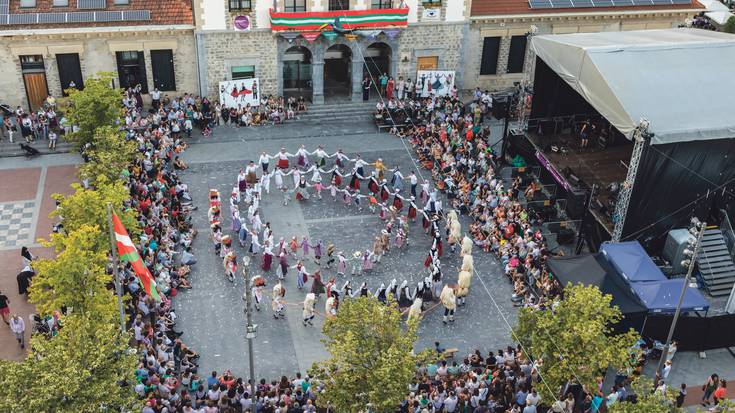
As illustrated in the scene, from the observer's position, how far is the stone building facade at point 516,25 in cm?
4003

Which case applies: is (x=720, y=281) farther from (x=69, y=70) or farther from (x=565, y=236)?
(x=69, y=70)

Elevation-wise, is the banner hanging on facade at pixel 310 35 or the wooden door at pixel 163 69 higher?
the banner hanging on facade at pixel 310 35

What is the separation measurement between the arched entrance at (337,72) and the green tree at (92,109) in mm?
13090

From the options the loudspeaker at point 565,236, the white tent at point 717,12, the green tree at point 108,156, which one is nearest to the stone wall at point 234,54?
the green tree at point 108,156

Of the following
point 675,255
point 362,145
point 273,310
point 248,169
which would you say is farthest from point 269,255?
point 675,255

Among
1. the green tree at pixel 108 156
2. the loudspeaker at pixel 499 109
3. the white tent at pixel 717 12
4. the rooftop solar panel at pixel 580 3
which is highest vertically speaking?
the rooftop solar panel at pixel 580 3

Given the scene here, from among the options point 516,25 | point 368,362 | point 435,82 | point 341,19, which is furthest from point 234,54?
point 368,362

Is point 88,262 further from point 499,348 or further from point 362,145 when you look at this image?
point 362,145

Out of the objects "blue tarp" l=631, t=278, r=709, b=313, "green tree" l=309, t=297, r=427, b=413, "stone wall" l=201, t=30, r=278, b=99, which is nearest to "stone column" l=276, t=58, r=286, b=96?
"stone wall" l=201, t=30, r=278, b=99

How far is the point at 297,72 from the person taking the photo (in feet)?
134

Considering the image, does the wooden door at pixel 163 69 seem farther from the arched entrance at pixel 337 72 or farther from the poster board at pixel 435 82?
the poster board at pixel 435 82

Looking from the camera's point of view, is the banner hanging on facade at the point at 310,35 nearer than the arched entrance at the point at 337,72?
Yes

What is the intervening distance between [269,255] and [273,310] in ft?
7.75

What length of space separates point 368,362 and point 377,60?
26284 millimetres
